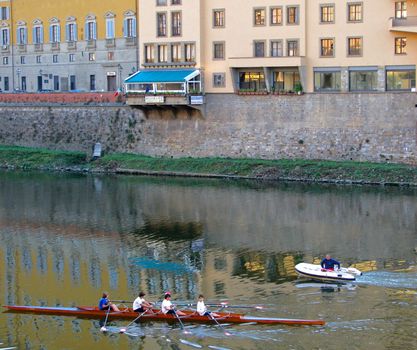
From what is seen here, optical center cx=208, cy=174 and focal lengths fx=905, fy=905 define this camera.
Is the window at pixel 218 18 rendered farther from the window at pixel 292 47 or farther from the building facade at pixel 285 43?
the window at pixel 292 47

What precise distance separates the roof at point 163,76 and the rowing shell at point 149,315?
32618mm

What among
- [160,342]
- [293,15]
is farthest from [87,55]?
[160,342]

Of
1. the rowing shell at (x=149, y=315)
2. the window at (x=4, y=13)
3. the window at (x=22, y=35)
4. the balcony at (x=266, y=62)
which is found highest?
the window at (x=4, y=13)

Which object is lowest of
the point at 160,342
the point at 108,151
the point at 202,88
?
the point at 160,342

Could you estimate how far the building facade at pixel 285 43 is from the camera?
54.9m

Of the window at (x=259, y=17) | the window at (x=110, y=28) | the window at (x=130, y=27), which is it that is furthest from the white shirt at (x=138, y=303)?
the window at (x=110, y=28)

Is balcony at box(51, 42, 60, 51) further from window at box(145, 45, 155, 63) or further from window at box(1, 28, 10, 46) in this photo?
window at box(145, 45, 155, 63)

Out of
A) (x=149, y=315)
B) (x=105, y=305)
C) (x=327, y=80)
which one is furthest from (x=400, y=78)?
(x=105, y=305)

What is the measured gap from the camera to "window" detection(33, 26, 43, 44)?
2891 inches

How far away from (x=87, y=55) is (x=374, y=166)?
2730 cm

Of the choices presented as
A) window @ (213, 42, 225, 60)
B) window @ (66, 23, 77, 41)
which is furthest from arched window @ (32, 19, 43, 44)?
window @ (213, 42, 225, 60)

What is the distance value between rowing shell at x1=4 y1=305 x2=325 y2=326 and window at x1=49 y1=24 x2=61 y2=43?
46.3 m

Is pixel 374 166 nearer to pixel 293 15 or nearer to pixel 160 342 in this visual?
pixel 293 15

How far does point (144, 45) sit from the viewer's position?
6253 cm
